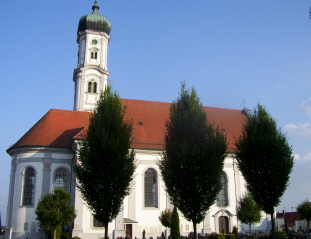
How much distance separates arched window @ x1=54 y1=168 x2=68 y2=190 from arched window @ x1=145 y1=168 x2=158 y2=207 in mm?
7666

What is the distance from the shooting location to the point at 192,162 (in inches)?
779

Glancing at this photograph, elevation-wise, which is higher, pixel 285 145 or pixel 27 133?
pixel 27 133

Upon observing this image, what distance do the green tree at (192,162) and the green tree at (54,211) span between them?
9.41m

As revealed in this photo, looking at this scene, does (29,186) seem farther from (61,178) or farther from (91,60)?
(91,60)

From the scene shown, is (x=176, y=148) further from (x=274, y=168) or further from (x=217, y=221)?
(x=217, y=221)

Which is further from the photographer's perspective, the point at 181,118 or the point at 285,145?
the point at 285,145

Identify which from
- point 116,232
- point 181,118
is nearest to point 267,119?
point 181,118

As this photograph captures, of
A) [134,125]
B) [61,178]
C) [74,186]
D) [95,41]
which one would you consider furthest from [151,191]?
[95,41]

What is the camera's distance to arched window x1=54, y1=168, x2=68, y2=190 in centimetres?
3306

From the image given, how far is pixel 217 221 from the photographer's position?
33.6m

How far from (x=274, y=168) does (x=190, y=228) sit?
43.8ft

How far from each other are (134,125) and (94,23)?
52.6ft

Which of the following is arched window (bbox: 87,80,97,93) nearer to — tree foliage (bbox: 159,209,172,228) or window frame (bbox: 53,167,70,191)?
window frame (bbox: 53,167,70,191)

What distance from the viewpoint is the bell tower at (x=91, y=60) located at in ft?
133
